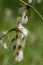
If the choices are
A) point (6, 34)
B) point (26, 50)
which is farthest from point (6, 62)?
point (6, 34)

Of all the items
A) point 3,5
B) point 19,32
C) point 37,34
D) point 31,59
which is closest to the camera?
point 19,32

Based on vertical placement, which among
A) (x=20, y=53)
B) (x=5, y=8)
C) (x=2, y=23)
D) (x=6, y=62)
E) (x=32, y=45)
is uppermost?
(x=5, y=8)

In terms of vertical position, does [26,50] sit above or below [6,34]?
above

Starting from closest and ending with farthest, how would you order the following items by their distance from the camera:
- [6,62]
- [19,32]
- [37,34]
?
1. [19,32]
2. [6,62]
3. [37,34]

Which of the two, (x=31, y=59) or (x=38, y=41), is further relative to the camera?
(x=38, y=41)

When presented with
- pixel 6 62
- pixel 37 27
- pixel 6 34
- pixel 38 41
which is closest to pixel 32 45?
pixel 38 41

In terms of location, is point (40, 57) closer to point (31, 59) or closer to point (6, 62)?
point (31, 59)

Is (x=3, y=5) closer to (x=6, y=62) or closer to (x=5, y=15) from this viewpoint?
(x=5, y=15)
